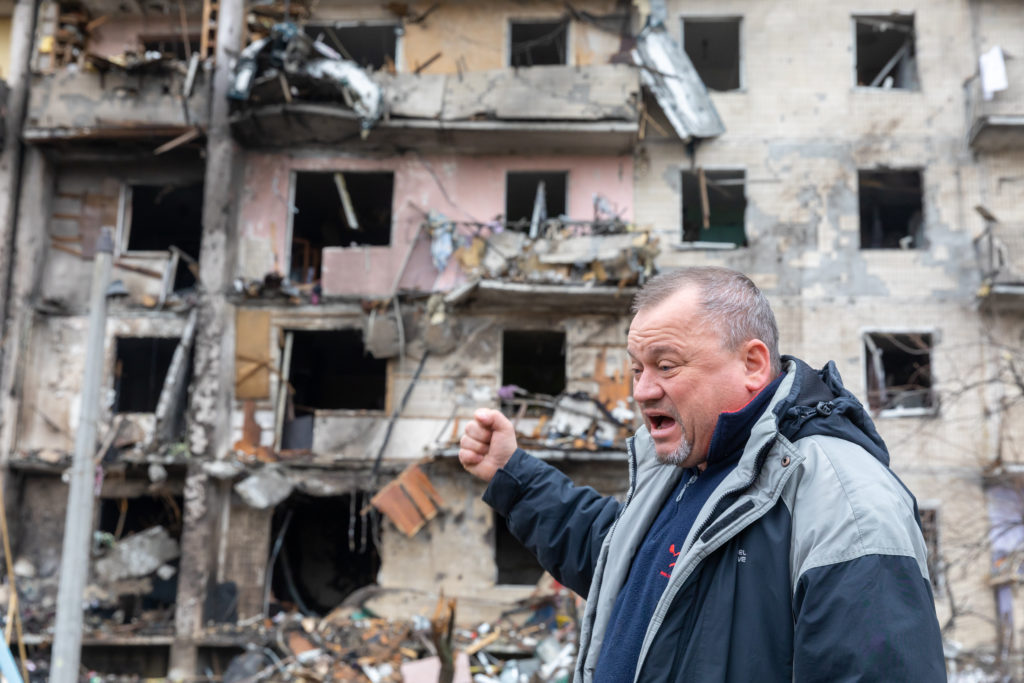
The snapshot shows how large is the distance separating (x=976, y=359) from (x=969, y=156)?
4224mm

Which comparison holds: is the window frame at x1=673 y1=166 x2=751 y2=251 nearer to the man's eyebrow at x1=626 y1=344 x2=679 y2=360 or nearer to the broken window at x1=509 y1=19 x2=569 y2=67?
the broken window at x1=509 y1=19 x2=569 y2=67

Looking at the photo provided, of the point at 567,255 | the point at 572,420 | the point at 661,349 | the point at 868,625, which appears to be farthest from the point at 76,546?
the point at 567,255

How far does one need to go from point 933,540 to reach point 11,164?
19223 mm

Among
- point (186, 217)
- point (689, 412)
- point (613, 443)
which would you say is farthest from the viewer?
point (186, 217)

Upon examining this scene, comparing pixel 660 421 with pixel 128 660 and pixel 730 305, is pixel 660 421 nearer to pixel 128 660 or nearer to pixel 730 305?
pixel 730 305

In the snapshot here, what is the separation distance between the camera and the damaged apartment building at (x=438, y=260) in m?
14.9

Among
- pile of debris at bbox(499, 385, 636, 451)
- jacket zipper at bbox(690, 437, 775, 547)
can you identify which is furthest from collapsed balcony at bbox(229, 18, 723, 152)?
jacket zipper at bbox(690, 437, 775, 547)

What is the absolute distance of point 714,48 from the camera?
18.6 meters

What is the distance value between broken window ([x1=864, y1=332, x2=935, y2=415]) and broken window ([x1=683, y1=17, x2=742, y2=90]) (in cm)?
617

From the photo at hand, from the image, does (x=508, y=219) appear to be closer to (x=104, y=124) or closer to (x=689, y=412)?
(x=104, y=124)

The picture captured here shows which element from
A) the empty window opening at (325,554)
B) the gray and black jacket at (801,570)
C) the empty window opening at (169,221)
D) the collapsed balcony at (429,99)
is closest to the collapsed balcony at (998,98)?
the collapsed balcony at (429,99)

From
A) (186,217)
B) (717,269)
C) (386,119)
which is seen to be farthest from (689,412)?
(186,217)

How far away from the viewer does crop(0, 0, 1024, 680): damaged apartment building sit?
1493 cm

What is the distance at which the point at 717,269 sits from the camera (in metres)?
2.06
